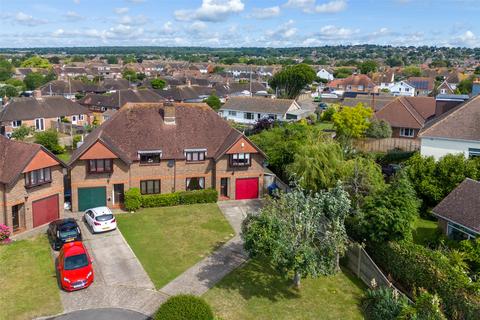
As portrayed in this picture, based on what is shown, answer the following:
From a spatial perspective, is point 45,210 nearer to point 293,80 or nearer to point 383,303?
point 383,303

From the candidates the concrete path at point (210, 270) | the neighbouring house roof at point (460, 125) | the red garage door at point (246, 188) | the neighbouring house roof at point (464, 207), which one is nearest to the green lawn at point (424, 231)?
the neighbouring house roof at point (464, 207)

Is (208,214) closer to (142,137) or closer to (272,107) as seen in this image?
(142,137)

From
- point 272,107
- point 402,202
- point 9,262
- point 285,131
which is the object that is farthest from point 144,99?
point 402,202

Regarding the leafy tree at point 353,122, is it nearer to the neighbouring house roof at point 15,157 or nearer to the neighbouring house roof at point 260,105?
the neighbouring house roof at point 260,105

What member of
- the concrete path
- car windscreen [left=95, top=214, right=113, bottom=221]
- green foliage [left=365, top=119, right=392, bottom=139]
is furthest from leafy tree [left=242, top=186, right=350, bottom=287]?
green foliage [left=365, top=119, right=392, bottom=139]

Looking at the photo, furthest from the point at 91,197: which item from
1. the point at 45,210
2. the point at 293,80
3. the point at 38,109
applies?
the point at 293,80

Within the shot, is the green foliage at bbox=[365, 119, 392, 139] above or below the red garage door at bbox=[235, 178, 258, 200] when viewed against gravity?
above

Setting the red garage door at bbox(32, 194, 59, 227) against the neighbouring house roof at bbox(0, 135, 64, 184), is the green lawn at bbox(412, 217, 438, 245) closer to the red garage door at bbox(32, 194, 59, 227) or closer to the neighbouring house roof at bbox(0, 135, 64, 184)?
the red garage door at bbox(32, 194, 59, 227)
